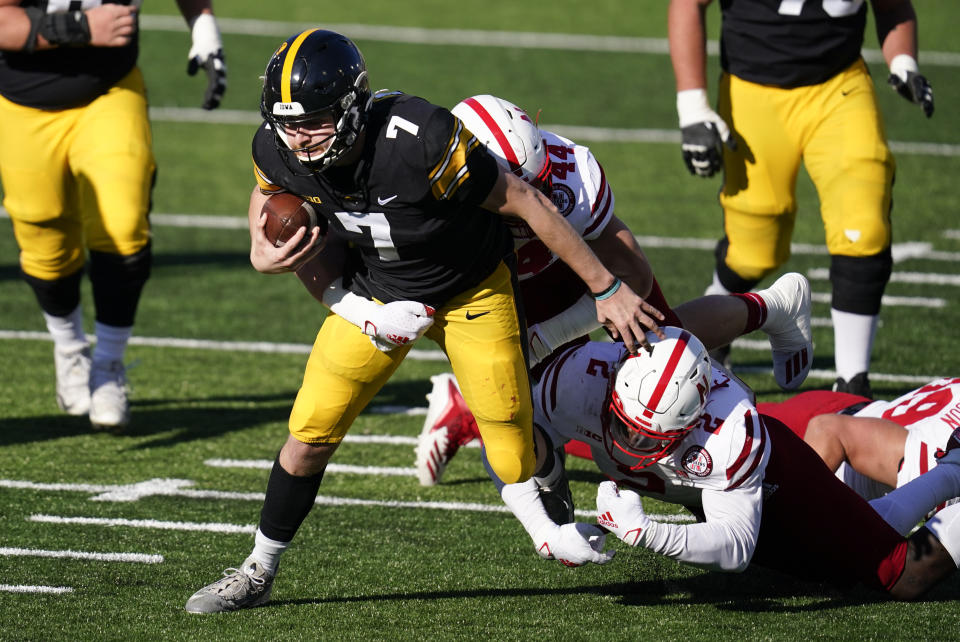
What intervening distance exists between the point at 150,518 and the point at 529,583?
1.22 meters

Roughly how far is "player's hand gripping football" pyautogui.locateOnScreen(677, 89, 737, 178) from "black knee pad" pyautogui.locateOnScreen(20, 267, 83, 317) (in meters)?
2.33


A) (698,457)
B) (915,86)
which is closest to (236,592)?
(698,457)

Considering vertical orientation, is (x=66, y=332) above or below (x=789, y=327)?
below

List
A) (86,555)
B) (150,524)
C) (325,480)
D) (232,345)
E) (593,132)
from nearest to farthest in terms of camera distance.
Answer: (86,555) < (150,524) < (325,480) < (232,345) < (593,132)

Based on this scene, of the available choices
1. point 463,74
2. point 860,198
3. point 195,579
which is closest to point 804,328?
point 860,198

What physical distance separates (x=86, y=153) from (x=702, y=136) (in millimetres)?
2194

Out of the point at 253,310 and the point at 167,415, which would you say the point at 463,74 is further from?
the point at 167,415

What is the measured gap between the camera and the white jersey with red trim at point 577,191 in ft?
10.9

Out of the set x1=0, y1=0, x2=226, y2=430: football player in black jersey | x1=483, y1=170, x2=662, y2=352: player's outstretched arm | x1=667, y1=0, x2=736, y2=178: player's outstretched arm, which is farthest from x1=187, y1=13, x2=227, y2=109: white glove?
x1=483, y1=170, x2=662, y2=352: player's outstretched arm

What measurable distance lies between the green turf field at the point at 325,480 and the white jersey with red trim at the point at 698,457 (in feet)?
0.88

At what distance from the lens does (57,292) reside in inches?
197

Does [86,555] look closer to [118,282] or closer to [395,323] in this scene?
[395,323]

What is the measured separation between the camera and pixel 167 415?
202 inches

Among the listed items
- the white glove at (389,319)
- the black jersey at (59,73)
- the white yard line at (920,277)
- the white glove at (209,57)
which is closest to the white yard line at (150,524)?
the white glove at (389,319)
